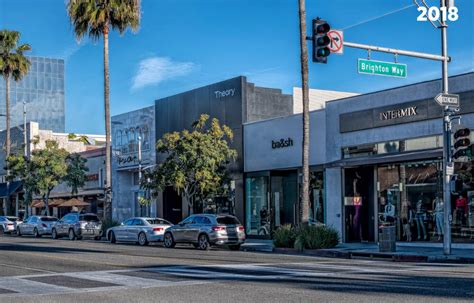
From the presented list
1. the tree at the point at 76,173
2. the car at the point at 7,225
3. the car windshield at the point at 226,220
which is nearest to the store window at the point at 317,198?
the car windshield at the point at 226,220

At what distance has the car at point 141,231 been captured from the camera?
31688 mm

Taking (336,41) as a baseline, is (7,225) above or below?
below

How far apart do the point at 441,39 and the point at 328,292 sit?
43.0 ft

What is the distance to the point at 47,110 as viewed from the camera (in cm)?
17550

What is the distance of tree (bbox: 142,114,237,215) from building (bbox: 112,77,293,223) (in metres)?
2.32

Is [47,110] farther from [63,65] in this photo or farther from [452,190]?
[452,190]

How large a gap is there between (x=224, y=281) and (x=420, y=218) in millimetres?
15188

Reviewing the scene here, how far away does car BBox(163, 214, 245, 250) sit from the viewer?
2805cm

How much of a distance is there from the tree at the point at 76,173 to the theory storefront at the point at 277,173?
651 inches

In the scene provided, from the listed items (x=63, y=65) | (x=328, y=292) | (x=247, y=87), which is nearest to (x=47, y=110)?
(x=63, y=65)

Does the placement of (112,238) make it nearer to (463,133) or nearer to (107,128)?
(107,128)

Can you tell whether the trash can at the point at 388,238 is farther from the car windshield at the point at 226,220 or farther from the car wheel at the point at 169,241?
the car wheel at the point at 169,241

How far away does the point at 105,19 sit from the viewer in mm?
37781

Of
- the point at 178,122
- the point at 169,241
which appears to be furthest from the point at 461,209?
the point at 178,122
